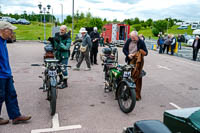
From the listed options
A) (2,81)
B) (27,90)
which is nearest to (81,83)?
(27,90)

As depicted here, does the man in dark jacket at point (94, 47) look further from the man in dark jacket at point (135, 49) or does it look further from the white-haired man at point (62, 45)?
the man in dark jacket at point (135, 49)

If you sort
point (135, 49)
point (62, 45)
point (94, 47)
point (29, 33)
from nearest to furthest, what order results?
1. point (135, 49)
2. point (62, 45)
3. point (94, 47)
4. point (29, 33)

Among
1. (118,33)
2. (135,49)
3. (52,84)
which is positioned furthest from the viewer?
(118,33)

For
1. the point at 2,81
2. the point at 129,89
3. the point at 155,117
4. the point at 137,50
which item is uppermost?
the point at 137,50

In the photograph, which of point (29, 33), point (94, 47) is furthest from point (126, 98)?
point (29, 33)

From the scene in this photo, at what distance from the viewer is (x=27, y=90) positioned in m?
5.95

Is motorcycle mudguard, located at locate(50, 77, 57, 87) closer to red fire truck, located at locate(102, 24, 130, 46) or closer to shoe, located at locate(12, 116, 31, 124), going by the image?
shoe, located at locate(12, 116, 31, 124)

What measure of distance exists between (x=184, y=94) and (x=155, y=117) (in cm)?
230

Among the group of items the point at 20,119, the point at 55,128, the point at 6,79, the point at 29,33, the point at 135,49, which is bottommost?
the point at 55,128

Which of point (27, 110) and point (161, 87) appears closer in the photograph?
point (27, 110)

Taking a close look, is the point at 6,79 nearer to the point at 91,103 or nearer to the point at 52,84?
the point at 52,84

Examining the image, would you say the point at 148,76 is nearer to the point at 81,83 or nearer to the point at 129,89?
the point at 81,83

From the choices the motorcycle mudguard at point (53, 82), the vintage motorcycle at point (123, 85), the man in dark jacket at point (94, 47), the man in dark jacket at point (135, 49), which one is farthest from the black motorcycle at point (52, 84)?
the man in dark jacket at point (94, 47)

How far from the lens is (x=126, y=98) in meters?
4.55
